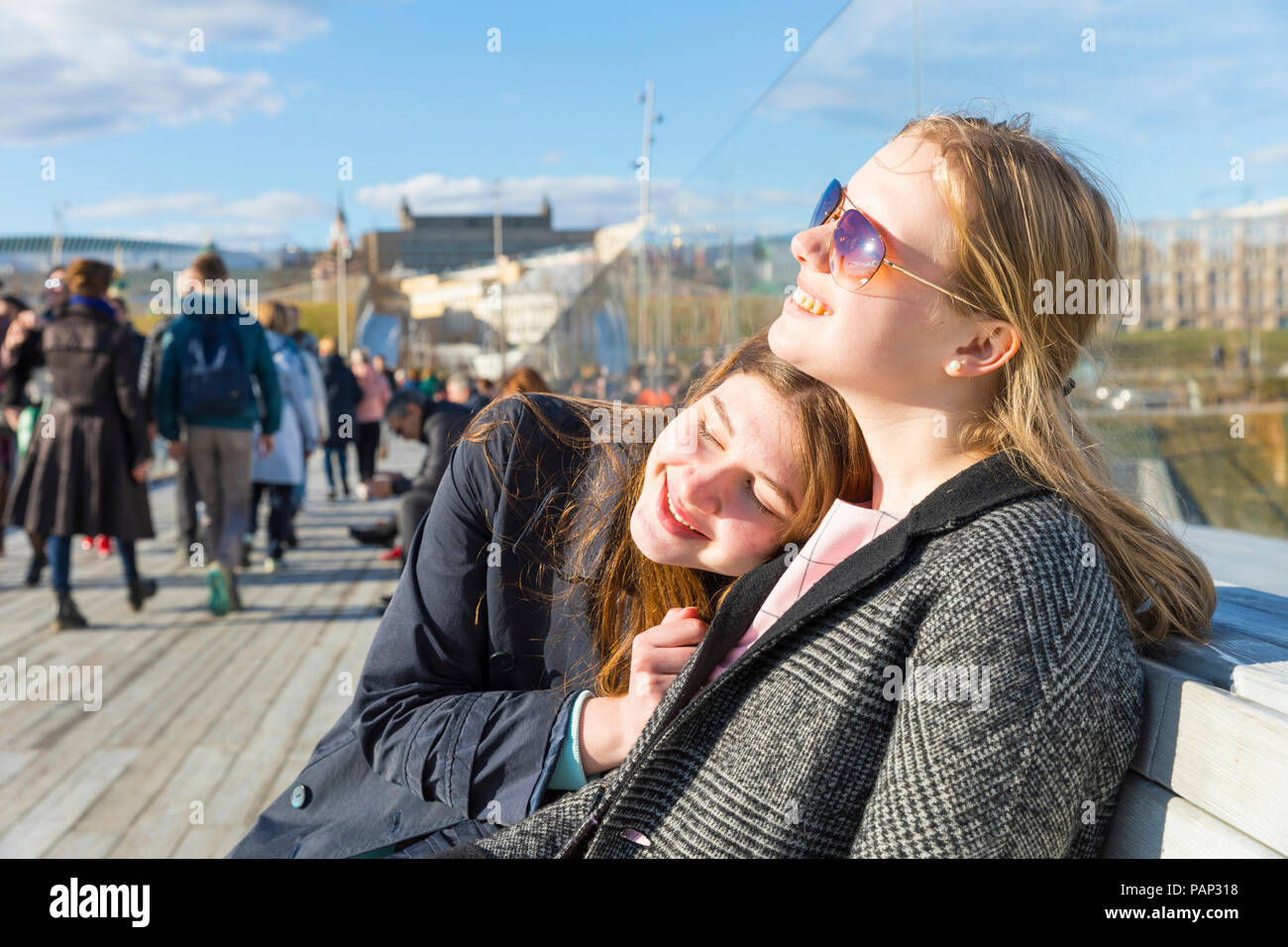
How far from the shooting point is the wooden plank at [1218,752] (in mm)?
1062

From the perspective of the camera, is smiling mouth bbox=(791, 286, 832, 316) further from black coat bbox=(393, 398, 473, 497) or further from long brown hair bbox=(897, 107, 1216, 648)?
black coat bbox=(393, 398, 473, 497)

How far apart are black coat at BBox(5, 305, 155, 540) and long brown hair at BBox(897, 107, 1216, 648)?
569cm

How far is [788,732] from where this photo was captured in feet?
4.21

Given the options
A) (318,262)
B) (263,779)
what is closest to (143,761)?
(263,779)

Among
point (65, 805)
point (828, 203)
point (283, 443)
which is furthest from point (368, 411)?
point (828, 203)

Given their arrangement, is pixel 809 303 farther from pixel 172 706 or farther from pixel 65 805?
pixel 172 706

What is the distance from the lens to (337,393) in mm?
11547

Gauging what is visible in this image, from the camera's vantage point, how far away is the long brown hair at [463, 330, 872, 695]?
1633mm

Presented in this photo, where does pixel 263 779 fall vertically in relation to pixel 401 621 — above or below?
below

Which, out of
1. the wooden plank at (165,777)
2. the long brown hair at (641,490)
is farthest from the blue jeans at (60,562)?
the long brown hair at (641,490)

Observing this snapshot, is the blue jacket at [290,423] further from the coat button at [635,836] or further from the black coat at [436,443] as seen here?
the coat button at [635,836]

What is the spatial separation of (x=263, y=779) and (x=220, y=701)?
105 cm

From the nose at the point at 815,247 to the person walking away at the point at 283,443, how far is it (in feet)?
22.6
